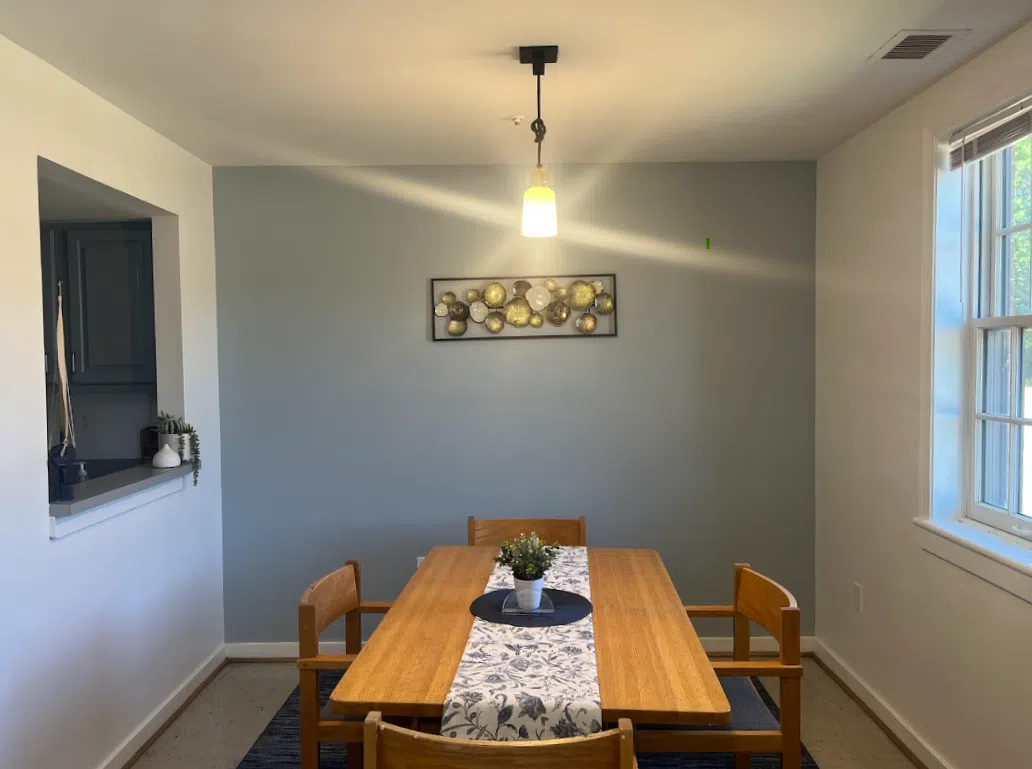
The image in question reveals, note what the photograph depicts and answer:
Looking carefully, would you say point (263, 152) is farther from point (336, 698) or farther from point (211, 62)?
point (336, 698)

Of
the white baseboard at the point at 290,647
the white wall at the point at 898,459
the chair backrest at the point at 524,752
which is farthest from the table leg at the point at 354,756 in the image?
the white wall at the point at 898,459

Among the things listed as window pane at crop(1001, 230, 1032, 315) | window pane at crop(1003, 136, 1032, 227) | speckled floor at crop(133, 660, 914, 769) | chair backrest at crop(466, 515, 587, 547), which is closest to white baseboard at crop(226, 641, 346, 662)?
speckled floor at crop(133, 660, 914, 769)

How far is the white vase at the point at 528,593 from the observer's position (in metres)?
2.16

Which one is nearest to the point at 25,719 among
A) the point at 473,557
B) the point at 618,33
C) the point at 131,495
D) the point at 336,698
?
the point at 131,495

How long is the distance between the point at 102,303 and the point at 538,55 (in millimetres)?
2481

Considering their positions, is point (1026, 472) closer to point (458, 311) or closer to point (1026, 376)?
point (1026, 376)

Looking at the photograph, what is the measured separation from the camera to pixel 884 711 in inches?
120

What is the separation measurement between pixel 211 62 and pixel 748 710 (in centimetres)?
250

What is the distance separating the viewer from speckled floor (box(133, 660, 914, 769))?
285cm

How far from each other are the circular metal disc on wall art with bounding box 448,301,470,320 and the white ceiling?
73 cm

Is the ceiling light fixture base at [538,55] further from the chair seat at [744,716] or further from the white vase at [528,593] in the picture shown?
the chair seat at [744,716]

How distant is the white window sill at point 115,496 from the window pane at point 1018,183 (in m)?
3.14

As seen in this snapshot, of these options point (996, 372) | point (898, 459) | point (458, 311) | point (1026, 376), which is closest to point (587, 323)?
point (458, 311)

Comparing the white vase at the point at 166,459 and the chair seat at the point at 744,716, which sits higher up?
the white vase at the point at 166,459
